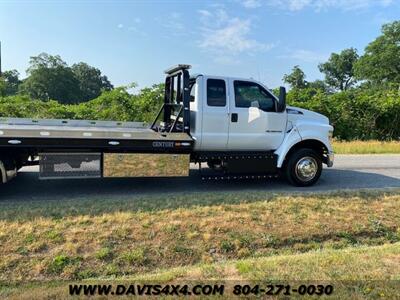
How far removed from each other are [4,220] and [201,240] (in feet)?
9.52

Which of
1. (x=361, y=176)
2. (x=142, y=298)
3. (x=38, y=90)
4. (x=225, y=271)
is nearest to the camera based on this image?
(x=142, y=298)

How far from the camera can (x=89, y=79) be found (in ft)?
269

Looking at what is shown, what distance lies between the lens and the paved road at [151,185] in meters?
7.81

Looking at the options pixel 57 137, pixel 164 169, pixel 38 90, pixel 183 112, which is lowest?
pixel 164 169

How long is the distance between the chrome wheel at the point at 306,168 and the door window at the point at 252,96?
131cm

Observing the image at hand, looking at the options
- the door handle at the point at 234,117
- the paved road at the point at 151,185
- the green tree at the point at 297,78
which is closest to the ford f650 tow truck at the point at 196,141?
the door handle at the point at 234,117

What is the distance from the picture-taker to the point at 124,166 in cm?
759

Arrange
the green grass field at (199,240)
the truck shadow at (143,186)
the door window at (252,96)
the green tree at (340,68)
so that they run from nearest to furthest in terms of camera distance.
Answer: the green grass field at (199,240), the truck shadow at (143,186), the door window at (252,96), the green tree at (340,68)

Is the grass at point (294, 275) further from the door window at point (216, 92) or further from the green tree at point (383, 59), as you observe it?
the green tree at point (383, 59)

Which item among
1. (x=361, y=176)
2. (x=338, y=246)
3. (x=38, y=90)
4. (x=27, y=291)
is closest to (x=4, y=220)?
Answer: (x=27, y=291)

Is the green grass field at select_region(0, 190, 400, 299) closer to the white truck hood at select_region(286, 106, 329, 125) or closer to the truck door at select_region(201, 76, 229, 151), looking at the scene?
the truck door at select_region(201, 76, 229, 151)

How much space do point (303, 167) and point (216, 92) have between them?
2.48 meters

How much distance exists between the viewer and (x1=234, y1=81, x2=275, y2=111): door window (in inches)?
329

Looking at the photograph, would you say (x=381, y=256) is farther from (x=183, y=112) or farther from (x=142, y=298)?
(x=183, y=112)
